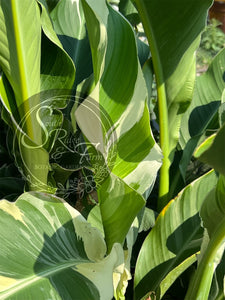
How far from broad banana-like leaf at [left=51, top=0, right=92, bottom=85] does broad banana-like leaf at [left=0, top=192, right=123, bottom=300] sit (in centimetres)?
42

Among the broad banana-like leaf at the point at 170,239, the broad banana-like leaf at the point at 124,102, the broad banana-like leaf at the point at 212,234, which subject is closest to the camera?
the broad banana-like leaf at the point at 212,234

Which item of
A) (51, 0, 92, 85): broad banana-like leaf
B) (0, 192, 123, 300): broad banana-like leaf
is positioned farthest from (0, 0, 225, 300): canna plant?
(51, 0, 92, 85): broad banana-like leaf

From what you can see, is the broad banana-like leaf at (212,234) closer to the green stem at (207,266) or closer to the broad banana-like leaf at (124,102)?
the green stem at (207,266)

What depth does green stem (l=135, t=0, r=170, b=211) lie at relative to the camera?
37.0 inches

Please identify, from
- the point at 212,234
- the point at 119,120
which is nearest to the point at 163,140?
the point at 119,120

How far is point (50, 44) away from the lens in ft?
3.61

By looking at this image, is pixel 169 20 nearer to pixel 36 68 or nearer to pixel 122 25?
pixel 122 25

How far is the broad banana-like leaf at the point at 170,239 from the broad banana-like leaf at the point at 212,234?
0.44 ft

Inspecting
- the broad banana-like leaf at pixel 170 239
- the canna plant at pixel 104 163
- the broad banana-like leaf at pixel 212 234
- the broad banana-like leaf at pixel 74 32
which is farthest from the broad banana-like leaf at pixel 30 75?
the broad banana-like leaf at pixel 212 234

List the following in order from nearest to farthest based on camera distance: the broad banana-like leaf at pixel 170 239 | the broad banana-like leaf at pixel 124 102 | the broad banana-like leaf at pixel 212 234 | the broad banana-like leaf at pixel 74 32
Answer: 1. the broad banana-like leaf at pixel 212 234
2. the broad banana-like leaf at pixel 124 102
3. the broad banana-like leaf at pixel 170 239
4. the broad banana-like leaf at pixel 74 32

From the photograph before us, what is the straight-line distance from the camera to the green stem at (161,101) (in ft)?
3.09

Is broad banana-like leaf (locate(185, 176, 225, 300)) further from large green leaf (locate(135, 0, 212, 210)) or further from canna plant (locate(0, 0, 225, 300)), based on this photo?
large green leaf (locate(135, 0, 212, 210))

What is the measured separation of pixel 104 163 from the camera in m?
0.86

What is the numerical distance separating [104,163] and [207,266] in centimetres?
26
